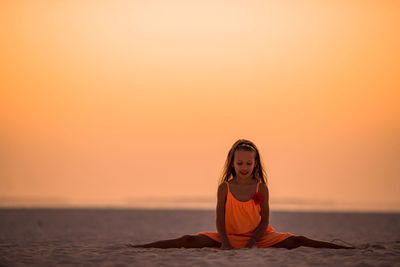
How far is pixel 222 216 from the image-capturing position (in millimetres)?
5785

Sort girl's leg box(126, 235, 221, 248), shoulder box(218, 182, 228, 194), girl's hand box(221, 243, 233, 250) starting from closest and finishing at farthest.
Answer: girl's hand box(221, 243, 233, 250)
shoulder box(218, 182, 228, 194)
girl's leg box(126, 235, 221, 248)

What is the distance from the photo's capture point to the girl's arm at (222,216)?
5.75 m

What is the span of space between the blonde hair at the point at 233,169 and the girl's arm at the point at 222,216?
10.8 inches

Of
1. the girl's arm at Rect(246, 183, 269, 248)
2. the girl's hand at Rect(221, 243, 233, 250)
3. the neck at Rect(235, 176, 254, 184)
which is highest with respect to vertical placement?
the neck at Rect(235, 176, 254, 184)

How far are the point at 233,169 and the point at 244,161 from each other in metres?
0.37

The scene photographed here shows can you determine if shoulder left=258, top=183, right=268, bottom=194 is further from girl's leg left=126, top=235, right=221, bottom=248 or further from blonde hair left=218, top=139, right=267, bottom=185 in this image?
girl's leg left=126, top=235, right=221, bottom=248

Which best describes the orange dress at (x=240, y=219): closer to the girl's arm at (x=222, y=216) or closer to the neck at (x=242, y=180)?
the girl's arm at (x=222, y=216)

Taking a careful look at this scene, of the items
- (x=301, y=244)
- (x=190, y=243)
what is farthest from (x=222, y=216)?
(x=301, y=244)

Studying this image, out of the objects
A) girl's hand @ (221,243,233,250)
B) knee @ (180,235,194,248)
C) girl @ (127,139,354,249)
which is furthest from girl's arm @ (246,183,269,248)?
knee @ (180,235,194,248)

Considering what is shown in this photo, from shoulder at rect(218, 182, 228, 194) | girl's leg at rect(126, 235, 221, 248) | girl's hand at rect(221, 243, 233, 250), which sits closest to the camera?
girl's hand at rect(221, 243, 233, 250)

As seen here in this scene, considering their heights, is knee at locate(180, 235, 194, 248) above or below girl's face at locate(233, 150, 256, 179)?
below

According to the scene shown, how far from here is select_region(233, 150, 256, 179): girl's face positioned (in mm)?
5781

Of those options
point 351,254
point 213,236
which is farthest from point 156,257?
point 351,254

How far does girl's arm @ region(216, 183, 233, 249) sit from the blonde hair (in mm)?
275
